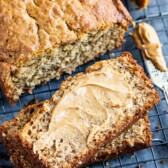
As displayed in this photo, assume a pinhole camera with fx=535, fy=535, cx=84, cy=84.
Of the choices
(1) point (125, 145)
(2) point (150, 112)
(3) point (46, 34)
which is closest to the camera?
(1) point (125, 145)

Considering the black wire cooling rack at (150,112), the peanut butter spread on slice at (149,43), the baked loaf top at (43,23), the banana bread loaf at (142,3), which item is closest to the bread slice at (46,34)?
the baked loaf top at (43,23)

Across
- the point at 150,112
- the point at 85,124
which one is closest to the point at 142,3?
the point at 150,112

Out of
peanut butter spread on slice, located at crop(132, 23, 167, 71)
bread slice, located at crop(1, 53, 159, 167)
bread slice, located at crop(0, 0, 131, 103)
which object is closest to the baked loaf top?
bread slice, located at crop(0, 0, 131, 103)

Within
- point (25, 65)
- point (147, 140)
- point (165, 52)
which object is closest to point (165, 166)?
point (147, 140)

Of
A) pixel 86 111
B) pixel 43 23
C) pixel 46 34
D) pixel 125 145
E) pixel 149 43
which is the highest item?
pixel 43 23

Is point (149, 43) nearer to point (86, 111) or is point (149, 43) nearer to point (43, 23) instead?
point (43, 23)

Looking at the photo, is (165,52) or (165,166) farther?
(165,52)

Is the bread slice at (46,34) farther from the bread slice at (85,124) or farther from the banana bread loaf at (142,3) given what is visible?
the banana bread loaf at (142,3)

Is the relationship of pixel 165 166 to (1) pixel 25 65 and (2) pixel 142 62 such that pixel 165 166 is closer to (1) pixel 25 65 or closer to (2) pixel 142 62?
(2) pixel 142 62
